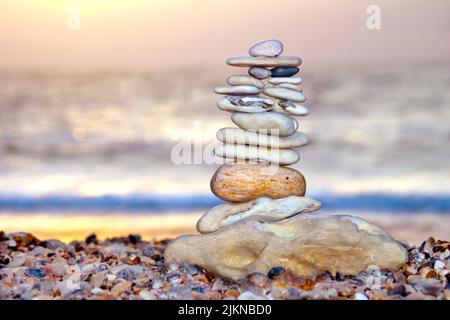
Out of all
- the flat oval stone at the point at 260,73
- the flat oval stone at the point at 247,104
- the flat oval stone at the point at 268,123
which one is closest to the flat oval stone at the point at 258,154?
the flat oval stone at the point at 268,123

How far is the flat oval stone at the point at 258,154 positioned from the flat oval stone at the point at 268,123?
4.6 inches

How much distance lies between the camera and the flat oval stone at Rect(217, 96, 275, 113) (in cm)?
534

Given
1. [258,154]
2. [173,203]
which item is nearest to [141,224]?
[173,203]

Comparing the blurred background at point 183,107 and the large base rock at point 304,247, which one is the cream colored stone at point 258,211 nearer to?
the large base rock at point 304,247

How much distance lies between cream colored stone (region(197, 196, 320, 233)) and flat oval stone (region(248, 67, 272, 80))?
0.79m

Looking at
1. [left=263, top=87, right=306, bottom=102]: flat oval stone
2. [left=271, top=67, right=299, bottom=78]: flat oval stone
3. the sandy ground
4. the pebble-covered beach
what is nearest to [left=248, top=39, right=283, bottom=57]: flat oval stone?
[left=271, top=67, right=299, bottom=78]: flat oval stone

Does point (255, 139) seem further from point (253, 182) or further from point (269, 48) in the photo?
point (269, 48)

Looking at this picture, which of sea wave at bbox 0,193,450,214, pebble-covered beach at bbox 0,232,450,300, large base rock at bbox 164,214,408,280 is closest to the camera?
pebble-covered beach at bbox 0,232,450,300

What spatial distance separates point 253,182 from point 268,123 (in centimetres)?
39

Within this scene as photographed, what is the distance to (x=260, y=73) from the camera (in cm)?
537

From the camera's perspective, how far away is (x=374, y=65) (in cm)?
1020

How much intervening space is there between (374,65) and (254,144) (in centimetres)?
522

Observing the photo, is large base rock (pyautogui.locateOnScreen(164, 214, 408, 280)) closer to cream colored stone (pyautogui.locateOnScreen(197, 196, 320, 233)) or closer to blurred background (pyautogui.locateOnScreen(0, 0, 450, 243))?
cream colored stone (pyautogui.locateOnScreen(197, 196, 320, 233))
